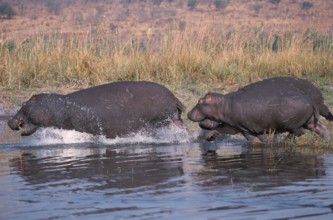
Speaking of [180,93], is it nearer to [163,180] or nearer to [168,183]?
[163,180]

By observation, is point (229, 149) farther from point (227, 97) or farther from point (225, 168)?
point (225, 168)

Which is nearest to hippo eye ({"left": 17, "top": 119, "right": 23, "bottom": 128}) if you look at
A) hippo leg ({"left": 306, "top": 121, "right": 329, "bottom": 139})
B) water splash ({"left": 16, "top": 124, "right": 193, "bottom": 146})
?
water splash ({"left": 16, "top": 124, "right": 193, "bottom": 146})

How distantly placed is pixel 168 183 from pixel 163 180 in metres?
0.16

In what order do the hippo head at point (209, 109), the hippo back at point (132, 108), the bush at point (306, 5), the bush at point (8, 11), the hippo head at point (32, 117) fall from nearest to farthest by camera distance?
the hippo head at point (209, 109)
the hippo back at point (132, 108)
the hippo head at point (32, 117)
the bush at point (8, 11)
the bush at point (306, 5)

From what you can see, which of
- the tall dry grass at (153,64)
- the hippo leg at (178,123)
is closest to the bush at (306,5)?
the tall dry grass at (153,64)

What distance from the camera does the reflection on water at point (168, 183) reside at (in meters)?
5.42

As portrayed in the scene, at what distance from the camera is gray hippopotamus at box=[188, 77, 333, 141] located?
28.2ft

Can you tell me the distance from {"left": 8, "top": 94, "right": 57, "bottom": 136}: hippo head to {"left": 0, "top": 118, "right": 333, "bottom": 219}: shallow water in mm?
481

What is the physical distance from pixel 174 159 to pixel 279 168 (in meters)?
1.25

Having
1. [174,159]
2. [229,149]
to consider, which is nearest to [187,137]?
[229,149]

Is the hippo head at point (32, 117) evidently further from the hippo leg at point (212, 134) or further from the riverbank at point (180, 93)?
the hippo leg at point (212, 134)

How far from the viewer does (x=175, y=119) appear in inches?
382

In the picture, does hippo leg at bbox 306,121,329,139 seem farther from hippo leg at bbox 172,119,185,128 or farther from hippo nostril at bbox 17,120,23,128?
hippo nostril at bbox 17,120,23,128

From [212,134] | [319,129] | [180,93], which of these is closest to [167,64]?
Result: [180,93]
